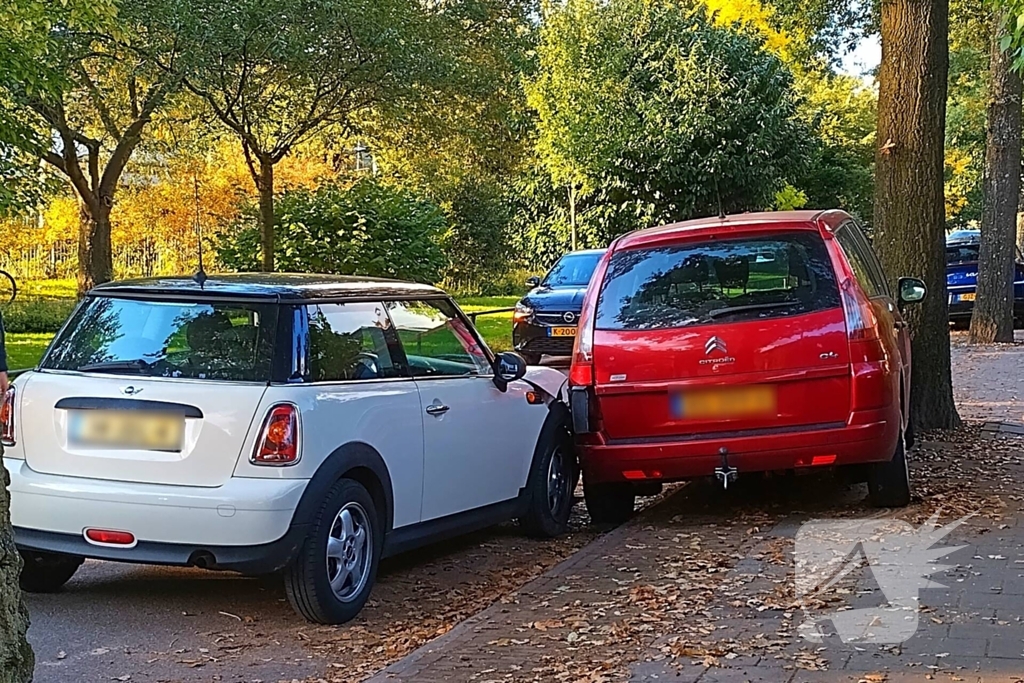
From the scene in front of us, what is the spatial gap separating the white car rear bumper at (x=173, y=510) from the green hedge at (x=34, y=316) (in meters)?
16.3

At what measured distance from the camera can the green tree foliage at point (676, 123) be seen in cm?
3191

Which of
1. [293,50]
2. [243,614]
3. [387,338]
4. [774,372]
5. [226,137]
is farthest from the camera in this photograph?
[226,137]

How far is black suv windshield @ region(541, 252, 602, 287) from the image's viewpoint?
758 inches

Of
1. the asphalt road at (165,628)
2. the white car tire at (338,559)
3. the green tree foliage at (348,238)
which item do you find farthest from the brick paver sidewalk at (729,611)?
the green tree foliage at (348,238)

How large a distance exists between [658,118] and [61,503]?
99.0ft

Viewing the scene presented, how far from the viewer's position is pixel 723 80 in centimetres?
3591

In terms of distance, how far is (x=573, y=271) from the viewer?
19.7 m

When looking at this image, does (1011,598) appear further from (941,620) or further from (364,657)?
(364,657)

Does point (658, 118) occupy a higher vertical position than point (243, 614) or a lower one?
higher

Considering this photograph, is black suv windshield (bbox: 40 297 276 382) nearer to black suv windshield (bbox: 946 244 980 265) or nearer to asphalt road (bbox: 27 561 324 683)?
asphalt road (bbox: 27 561 324 683)

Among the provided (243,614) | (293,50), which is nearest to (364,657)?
(243,614)

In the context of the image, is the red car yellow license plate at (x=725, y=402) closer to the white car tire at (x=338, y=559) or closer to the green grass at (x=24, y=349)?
the white car tire at (x=338, y=559)

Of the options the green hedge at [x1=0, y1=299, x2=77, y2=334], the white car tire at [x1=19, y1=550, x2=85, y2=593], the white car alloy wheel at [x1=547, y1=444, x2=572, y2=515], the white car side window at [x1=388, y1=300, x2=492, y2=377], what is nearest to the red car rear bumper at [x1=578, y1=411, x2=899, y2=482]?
Answer: the white car alloy wheel at [x1=547, y1=444, x2=572, y2=515]

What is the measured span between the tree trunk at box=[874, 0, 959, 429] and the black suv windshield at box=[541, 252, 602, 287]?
8790 mm
